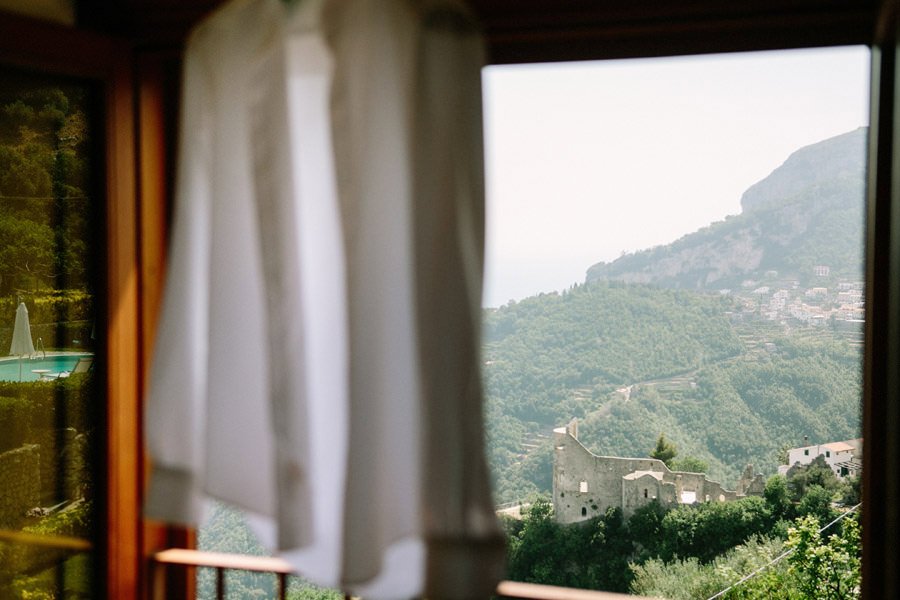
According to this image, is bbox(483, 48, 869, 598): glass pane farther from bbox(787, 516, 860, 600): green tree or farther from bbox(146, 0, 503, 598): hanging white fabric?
bbox(146, 0, 503, 598): hanging white fabric

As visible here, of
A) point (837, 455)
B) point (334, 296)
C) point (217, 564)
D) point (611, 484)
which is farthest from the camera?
point (217, 564)

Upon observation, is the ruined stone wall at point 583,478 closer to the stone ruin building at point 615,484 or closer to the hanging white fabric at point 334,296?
the stone ruin building at point 615,484

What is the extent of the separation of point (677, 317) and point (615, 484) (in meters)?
0.40

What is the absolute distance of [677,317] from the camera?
147cm

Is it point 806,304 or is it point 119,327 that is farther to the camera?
point 119,327

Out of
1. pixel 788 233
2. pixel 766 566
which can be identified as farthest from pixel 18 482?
pixel 788 233

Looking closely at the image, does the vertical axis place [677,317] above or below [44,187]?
below

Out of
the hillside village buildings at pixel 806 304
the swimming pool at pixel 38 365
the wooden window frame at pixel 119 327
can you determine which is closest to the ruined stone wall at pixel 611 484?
the hillside village buildings at pixel 806 304

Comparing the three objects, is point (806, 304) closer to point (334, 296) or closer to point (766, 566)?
point (766, 566)

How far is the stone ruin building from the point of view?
1.46 m

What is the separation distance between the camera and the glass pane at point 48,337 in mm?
1413

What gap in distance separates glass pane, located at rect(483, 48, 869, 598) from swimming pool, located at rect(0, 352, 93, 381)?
97cm

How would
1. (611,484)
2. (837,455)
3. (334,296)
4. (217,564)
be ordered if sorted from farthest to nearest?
(217,564) < (611,484) < (837,455) < (334,296)

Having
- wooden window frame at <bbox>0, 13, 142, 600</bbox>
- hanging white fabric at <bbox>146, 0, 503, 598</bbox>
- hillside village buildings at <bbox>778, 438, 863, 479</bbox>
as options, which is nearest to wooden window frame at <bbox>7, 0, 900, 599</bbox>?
wooden window frame at <bbox>0, 13, 142, 600</bbox>
